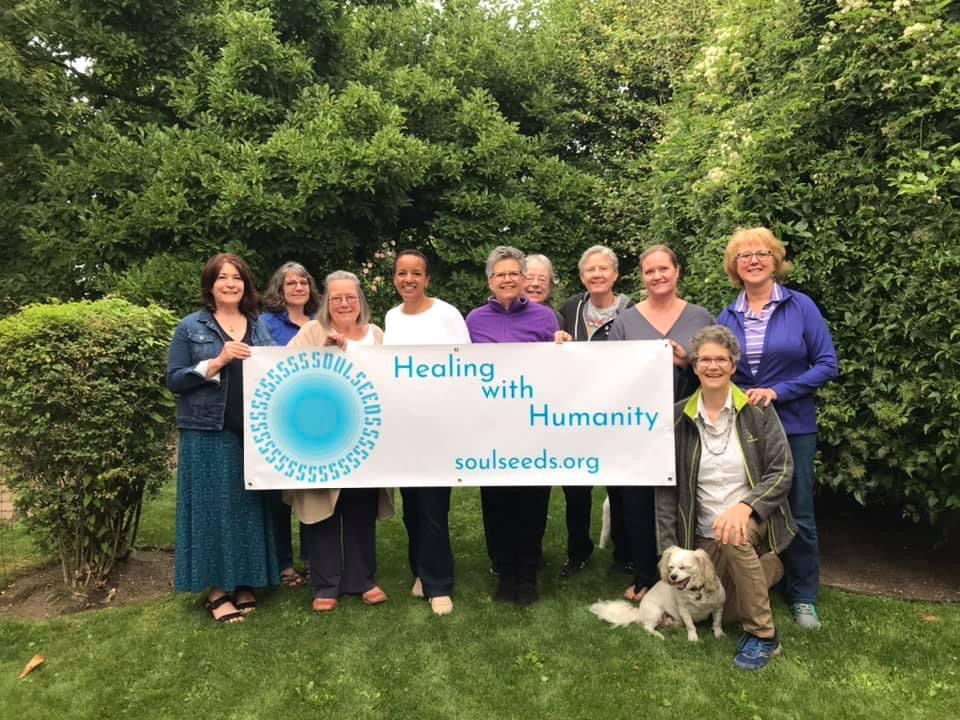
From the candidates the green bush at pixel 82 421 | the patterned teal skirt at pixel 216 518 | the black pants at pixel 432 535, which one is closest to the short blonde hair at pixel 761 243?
the black pants at pixel 432 535

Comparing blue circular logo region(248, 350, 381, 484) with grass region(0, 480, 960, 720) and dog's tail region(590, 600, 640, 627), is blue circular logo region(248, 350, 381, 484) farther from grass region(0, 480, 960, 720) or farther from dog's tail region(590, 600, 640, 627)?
dog's tail region(590, 600, 640, 627)

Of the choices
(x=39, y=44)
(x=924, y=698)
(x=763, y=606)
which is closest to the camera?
(x=924, y=698)

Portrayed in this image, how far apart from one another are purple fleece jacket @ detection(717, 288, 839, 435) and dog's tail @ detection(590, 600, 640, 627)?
4.66ft

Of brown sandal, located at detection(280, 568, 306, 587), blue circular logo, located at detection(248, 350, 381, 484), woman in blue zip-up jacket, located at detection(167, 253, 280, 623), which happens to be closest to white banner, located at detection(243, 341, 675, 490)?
blue circular logo, located at detection(248, 350, 381, 484)

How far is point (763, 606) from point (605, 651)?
89cm

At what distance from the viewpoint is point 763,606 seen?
3.64m

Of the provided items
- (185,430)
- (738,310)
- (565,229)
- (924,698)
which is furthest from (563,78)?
(924,698)

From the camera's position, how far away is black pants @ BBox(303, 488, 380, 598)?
14.2ft

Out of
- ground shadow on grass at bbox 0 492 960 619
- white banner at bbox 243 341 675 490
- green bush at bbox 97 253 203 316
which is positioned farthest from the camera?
green bush at bbox 97 253 203 316

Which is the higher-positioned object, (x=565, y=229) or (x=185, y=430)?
(x=565, y=229)

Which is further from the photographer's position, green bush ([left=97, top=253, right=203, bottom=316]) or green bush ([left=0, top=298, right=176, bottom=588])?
green bush ([left=97, top=253, right=203, bottom=316])

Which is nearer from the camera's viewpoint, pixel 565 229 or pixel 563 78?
pixel 565 229

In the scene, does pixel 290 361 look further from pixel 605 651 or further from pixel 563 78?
pixel 563 78

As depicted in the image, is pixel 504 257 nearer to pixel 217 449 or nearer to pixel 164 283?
pixel 217 449
